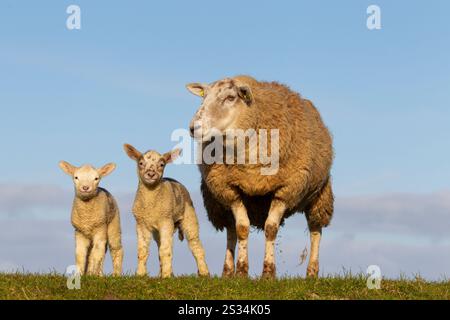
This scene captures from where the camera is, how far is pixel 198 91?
1633cm

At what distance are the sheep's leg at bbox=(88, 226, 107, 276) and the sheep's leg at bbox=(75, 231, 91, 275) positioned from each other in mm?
130

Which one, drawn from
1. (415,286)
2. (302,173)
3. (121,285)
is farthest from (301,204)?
(121,285)

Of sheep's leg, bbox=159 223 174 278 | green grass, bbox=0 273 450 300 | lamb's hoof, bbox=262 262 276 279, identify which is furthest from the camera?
sheep's leg, bbox=159 223 174 278

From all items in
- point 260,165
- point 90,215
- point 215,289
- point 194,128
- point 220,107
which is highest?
point 220,107

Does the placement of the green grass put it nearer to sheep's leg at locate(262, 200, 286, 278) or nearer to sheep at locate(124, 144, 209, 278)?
sheep's leg at locate(262, 200, 286, 278)

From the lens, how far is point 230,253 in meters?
17.0

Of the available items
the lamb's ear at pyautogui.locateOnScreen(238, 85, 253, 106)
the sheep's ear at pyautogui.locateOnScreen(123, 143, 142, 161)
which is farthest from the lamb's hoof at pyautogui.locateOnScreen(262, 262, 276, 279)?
the sheep's ear at pyautogui.locateOnScreen(123, 143, 142, 161)

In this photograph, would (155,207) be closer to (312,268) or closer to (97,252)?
(97,252)

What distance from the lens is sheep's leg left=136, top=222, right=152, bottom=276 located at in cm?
1533

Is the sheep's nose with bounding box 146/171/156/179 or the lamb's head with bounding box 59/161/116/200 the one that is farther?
the lamb's head with bounding box 59/161/116/200

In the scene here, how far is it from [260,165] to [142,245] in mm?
2622

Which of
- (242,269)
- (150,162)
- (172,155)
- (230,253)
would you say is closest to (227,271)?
(230,253)

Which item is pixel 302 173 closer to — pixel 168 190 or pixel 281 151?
pixel 281 151

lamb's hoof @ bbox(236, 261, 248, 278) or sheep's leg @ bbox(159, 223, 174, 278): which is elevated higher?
sheep's leg @ bbox(159, 223, 174, 278)
